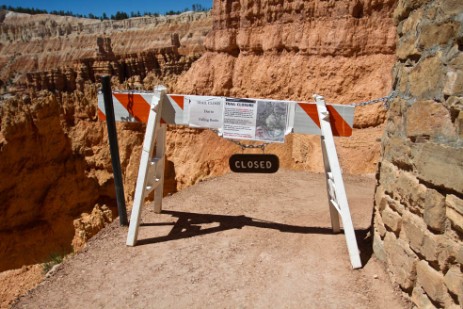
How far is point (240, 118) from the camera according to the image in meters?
4.09

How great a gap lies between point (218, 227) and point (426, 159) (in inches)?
108

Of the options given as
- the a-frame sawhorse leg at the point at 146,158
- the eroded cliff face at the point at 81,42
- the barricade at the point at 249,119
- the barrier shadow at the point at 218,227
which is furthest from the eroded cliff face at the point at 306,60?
the eroded cliff face at the point at 81,42

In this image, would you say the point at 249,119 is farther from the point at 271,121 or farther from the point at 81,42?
the point at 81,42

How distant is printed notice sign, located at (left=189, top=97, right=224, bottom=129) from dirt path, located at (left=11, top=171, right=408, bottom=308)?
4.42 feet

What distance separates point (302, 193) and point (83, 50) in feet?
188

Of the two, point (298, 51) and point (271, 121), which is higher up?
point (298, 51)

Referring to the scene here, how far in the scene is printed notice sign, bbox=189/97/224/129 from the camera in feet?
13.6

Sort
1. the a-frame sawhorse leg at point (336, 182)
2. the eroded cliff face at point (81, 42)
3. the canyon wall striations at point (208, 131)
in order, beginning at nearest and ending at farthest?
the a-frame sawhorse leg at point (336, 182) → the canyon wall striations at point (208, 131) → the eroded cliff face at point (81, 42)

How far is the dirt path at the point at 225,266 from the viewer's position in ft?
10.7

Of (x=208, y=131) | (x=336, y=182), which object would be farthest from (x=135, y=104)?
(x=208, y=131)

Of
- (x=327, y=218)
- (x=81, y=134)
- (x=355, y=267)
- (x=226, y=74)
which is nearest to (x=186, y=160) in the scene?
(x=226, y=74)

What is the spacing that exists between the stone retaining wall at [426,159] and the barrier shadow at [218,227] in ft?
3.62

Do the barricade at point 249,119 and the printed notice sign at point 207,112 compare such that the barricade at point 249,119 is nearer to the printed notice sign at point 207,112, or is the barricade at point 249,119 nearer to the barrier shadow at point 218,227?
the printed notice sign at point 207,112

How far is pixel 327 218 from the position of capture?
5086 mm
